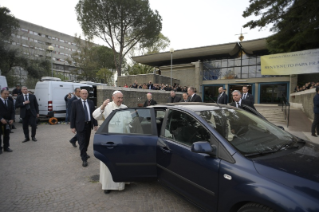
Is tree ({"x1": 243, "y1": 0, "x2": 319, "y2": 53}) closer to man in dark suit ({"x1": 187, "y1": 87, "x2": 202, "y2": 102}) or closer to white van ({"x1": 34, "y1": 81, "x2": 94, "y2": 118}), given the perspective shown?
man in dark suit ({"x1": 187, "y1": 87, "x2": 202, "y2": 102})

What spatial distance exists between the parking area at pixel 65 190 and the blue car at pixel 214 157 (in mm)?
387

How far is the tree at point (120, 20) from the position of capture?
2225 centimetres

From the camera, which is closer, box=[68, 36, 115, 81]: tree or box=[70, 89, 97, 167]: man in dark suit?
box=[70, 89, 97, 167]: man in dark suit

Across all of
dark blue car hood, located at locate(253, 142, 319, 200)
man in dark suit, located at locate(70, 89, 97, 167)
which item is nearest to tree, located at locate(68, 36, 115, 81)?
man in dark suit, located at locate(70, 89, 97, 167)

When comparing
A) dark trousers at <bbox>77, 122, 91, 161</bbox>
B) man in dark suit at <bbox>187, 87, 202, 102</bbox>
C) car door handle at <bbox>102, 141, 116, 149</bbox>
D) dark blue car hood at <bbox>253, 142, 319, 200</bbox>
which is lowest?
dark trousers at <bbox>77, 122, 91, 161</bbox>

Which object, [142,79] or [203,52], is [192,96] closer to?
[142,79]

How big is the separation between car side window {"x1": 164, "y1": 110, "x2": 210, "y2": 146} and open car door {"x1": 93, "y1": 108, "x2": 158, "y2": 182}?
10.7 inches

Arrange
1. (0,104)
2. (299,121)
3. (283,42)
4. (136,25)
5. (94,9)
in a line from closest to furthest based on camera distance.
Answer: (0,104) < (299,121) < (283,42) < (94,9) < (136,25)

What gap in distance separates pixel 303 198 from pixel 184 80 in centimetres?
2694

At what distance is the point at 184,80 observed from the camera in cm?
2769

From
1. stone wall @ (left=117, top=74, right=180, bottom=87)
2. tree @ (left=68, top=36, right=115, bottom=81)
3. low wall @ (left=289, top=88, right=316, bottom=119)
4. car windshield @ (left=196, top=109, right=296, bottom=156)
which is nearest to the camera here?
car windshield @ (left=196, top=109, right=296, bottom=156)

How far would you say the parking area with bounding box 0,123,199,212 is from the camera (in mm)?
2633

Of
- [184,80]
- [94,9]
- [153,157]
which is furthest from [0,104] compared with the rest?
[184,80]

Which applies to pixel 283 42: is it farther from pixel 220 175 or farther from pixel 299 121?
pixel 220 175
